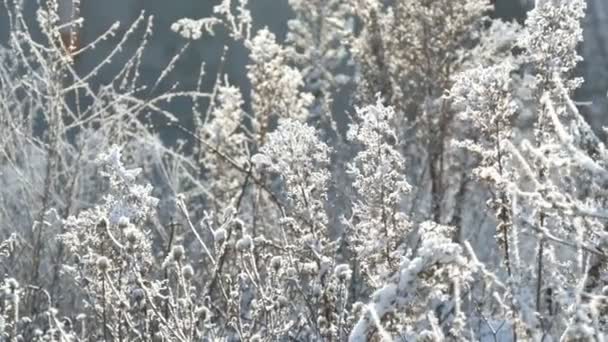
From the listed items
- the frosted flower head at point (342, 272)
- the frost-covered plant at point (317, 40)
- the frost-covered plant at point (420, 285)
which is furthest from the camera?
the frost-covered plant at point (317, 40)

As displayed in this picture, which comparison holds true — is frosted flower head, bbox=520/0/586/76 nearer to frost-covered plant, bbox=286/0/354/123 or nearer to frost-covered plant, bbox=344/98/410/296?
frost-covered plant, bbox=344/98/410/296

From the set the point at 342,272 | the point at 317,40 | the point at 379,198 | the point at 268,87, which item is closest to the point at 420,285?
the point at 342,272

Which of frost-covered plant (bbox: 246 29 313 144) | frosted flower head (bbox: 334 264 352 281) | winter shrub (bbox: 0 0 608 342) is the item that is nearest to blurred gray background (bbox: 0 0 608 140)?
winter shrub (bbox: 0 0 608 342)

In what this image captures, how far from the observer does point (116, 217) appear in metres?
3.78

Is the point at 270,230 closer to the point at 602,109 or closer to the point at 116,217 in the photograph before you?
the point at 116,217

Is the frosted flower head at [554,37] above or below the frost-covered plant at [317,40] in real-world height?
below

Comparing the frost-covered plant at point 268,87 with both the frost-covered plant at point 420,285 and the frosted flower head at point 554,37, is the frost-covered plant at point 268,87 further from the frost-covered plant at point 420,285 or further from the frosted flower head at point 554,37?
the frost-covered plant at point 420,285

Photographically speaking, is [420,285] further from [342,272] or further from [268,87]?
[268,87]

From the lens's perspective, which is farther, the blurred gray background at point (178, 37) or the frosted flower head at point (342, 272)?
the blurred gray background at point (178, 37)

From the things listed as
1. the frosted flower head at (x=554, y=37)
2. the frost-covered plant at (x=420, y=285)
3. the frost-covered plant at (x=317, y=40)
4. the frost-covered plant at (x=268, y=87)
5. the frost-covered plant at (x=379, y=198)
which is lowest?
the frost-covered plant at (x=420, y=285)

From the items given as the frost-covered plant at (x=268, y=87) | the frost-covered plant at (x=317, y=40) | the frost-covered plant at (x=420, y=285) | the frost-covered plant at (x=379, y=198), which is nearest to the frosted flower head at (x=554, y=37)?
the frost-covered plant at (x=379, y=198)

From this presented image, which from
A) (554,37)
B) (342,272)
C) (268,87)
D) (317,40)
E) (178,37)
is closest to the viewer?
(342,272)

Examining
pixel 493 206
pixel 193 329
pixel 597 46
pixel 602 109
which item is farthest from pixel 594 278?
pixel 597 46

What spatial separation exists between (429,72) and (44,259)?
9.82 ft
